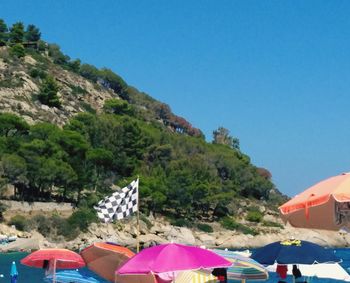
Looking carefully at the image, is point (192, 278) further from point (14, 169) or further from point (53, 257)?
point (14, 169)

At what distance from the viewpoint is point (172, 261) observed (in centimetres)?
908

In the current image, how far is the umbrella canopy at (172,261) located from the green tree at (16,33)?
109 m

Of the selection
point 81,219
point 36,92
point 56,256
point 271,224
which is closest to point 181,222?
point 81,219

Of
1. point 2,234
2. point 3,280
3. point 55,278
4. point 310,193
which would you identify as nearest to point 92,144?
point 2,234

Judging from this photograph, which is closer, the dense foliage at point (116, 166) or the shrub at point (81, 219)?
the shrub at point (81, 219)

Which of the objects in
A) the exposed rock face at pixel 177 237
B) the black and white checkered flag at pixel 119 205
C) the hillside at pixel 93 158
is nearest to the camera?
the black and white checkered flag at pixel 119 205

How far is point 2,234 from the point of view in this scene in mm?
55094

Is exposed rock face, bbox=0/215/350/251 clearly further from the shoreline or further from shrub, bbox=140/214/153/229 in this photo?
shrub, bbox=140/214/153/229

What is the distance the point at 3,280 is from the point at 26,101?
61.7m

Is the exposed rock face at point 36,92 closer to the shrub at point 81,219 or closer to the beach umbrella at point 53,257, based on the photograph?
the shrub at point 81,219

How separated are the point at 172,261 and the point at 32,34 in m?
120

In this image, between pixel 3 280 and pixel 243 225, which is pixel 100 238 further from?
pixel 3 280

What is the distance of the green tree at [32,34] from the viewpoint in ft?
406

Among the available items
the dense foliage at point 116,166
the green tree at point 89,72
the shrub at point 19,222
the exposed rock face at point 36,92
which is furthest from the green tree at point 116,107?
the shrub at point 19,222
